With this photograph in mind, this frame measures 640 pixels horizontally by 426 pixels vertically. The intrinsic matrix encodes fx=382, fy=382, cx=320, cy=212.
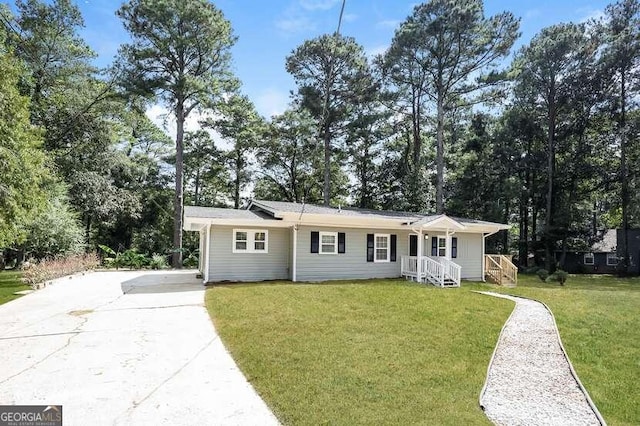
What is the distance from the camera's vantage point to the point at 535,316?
346 inches

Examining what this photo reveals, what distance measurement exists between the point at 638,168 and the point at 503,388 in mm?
26325

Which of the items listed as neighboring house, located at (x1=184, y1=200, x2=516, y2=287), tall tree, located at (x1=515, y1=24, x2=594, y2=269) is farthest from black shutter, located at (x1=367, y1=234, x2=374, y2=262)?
tall tree, located at (x1=515, y1=24, x2=594, y2=269)

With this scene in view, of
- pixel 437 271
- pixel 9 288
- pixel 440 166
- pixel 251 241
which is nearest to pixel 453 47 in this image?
pixel 440 166

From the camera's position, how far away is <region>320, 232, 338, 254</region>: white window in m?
14.6

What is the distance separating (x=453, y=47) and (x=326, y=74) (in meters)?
8.25

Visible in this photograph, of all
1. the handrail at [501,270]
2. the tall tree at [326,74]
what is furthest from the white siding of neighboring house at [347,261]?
the tall tree at [326,74]

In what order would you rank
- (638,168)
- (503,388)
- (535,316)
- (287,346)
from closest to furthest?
(503,388)
(287,346)
(535,316)
(638,168)

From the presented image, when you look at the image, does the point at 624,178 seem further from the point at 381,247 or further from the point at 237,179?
the point at 237,179

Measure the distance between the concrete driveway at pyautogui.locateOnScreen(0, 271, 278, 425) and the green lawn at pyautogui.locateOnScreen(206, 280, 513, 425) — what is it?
40 centimetres

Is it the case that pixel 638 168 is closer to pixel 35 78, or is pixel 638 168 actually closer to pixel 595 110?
pixel 595 110

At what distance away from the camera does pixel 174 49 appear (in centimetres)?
2209

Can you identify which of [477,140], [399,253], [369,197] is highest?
[477,140]

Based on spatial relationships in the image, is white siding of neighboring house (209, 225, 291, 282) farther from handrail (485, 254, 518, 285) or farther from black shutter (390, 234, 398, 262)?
handrail (485, 254, 518, 285)

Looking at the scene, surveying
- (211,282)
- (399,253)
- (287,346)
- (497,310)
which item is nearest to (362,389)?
(287,346)
